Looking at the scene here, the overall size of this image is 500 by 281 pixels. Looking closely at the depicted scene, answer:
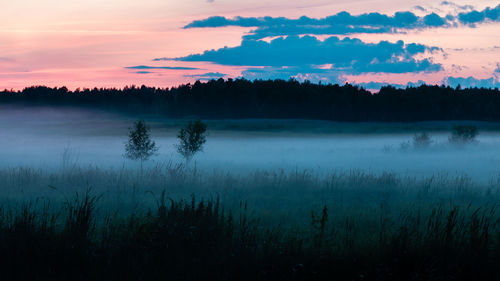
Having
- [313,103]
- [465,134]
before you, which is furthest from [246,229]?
[313,103]

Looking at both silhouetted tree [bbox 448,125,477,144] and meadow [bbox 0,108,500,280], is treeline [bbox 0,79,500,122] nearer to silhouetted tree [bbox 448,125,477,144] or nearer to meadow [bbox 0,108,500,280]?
silhouetted tree [bbox 448,125,477,144]

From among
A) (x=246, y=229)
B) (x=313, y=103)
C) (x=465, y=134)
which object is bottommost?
(x=246, y=229)

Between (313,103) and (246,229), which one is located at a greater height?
(313,103)

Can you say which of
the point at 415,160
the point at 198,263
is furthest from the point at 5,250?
the point at 415,160

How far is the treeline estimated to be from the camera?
100 m

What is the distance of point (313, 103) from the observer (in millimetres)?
103312

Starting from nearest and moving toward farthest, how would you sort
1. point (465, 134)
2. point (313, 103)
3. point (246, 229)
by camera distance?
point (246, 229) → point (465, 134) → point (313, 103)

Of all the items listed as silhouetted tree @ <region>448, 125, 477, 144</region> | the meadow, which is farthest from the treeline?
the meadow

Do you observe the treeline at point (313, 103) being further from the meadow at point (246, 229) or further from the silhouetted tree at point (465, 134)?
the meadow at point (246, 229)

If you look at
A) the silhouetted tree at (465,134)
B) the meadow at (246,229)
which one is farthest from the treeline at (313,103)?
the meadow at (246,229)

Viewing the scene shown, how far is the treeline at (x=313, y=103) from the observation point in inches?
3954

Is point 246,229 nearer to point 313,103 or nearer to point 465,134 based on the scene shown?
point 465,134

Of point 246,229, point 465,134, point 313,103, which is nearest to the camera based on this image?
point 246,229

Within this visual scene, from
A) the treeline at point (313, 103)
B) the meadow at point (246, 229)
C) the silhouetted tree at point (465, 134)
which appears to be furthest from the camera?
the treeline at point (313, 103)
